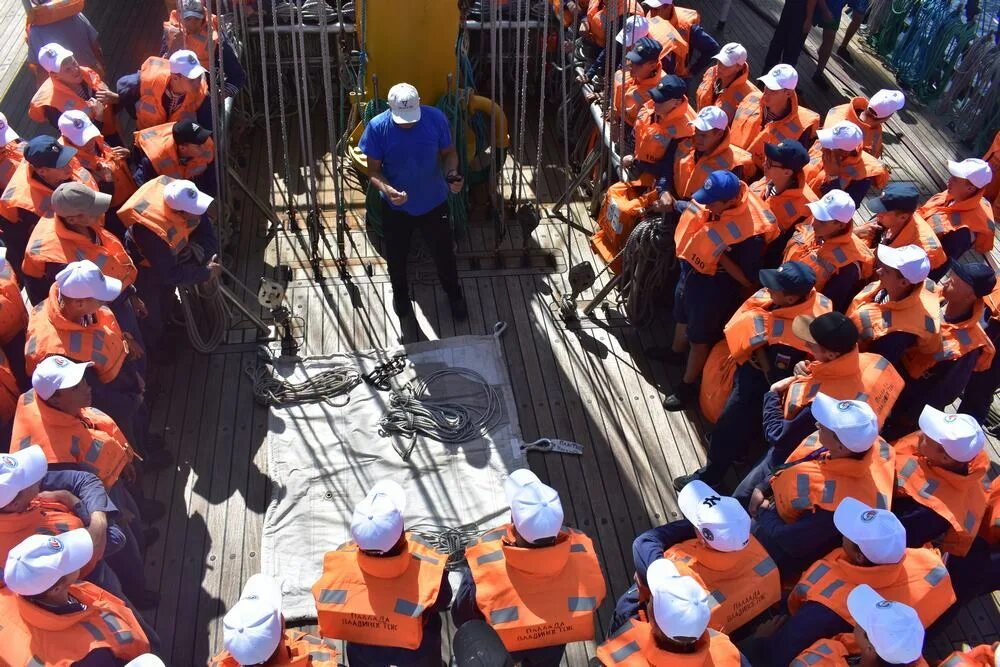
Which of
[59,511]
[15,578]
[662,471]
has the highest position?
[15,578]

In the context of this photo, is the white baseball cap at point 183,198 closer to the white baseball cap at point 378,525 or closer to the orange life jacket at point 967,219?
the white baseball cap at point 378,525

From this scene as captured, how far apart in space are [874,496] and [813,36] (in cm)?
787

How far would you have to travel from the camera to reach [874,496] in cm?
338

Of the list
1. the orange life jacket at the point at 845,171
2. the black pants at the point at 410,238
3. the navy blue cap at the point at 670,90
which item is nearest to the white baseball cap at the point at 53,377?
the black pants at the point at 410,238

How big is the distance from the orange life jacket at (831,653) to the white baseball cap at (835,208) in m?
2.29

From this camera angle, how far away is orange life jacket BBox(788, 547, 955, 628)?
10.0ft

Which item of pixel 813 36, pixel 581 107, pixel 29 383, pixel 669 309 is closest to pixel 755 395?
pixel 669 309

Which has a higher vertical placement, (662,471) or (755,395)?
(755,395)

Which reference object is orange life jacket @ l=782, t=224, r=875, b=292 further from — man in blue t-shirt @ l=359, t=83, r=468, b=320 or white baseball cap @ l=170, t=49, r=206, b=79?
white baseball cap @ l=170, t=49, r=206, b=79

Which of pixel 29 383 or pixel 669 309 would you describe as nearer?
pixel 29 383

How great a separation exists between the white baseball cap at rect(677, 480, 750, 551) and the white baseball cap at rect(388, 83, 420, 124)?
2.93m

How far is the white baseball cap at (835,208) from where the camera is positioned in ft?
14.4

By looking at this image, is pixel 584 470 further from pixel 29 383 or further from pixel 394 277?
pixel 29 383

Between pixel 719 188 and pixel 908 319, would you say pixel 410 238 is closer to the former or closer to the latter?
pixel 719 188
